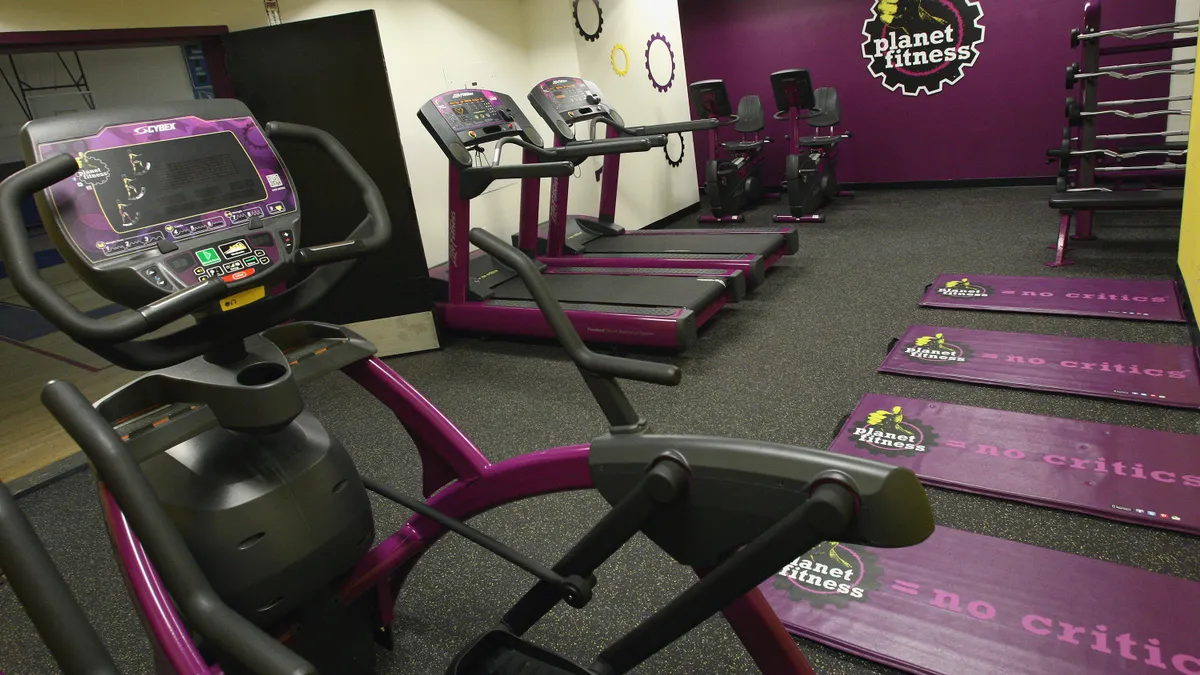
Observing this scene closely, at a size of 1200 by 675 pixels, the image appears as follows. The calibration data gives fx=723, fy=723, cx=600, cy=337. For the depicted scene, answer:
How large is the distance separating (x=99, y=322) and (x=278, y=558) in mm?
593

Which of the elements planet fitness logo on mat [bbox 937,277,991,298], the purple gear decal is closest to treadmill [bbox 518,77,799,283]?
planet fitness logo on mat [bbox 937,277,991,298]

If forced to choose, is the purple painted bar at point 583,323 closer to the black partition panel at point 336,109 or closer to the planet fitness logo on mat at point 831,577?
the black partition panel at point 336,109

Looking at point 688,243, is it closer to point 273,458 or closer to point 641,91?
point 641,91

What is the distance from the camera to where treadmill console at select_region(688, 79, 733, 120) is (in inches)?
252

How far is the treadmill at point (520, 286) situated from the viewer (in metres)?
3.78

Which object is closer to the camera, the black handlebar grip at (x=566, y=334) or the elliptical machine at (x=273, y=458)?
the elliptical machine at (x=273, y=458)

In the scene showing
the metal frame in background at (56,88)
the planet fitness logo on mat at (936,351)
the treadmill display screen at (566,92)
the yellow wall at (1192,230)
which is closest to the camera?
the yellow wall at (1192,230)

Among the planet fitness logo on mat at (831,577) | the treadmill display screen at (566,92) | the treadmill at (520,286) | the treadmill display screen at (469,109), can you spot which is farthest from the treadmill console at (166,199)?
the treadmill display screen at (566,92)

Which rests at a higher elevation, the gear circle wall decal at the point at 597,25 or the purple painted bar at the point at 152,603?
the gear circle wall decal at the point at 597,25

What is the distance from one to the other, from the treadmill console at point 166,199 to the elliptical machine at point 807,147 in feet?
17.4

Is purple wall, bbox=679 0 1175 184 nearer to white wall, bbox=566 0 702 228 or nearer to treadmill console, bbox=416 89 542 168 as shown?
white wall, bbox=566 0 702 228

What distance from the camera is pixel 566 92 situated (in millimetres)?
4867

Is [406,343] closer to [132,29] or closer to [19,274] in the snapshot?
[132,29]

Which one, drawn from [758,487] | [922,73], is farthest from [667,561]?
[922,73]
